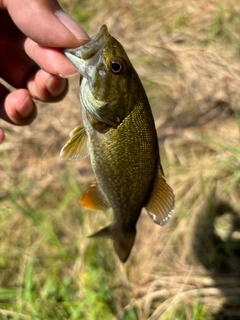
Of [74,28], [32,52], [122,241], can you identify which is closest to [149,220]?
[122,241]

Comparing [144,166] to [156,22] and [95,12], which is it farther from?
[95,12]

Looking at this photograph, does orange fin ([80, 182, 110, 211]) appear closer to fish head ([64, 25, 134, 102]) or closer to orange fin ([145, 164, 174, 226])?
orange fin ([145, 164, 174, 226])

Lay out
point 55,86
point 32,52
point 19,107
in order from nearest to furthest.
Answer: point 32,52 → point 55,86 → point 19,107

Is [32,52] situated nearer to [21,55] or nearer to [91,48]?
[21,55]

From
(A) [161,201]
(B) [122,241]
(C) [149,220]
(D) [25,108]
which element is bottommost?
(C) [149,220]

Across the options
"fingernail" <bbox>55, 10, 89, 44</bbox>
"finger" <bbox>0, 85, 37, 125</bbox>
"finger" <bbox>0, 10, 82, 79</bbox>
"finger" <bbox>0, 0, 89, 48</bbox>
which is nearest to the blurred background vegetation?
"finger" <bbox>0, 85, 37, 125</bbox>

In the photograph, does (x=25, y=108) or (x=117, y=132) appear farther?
(x=25, y=108)
